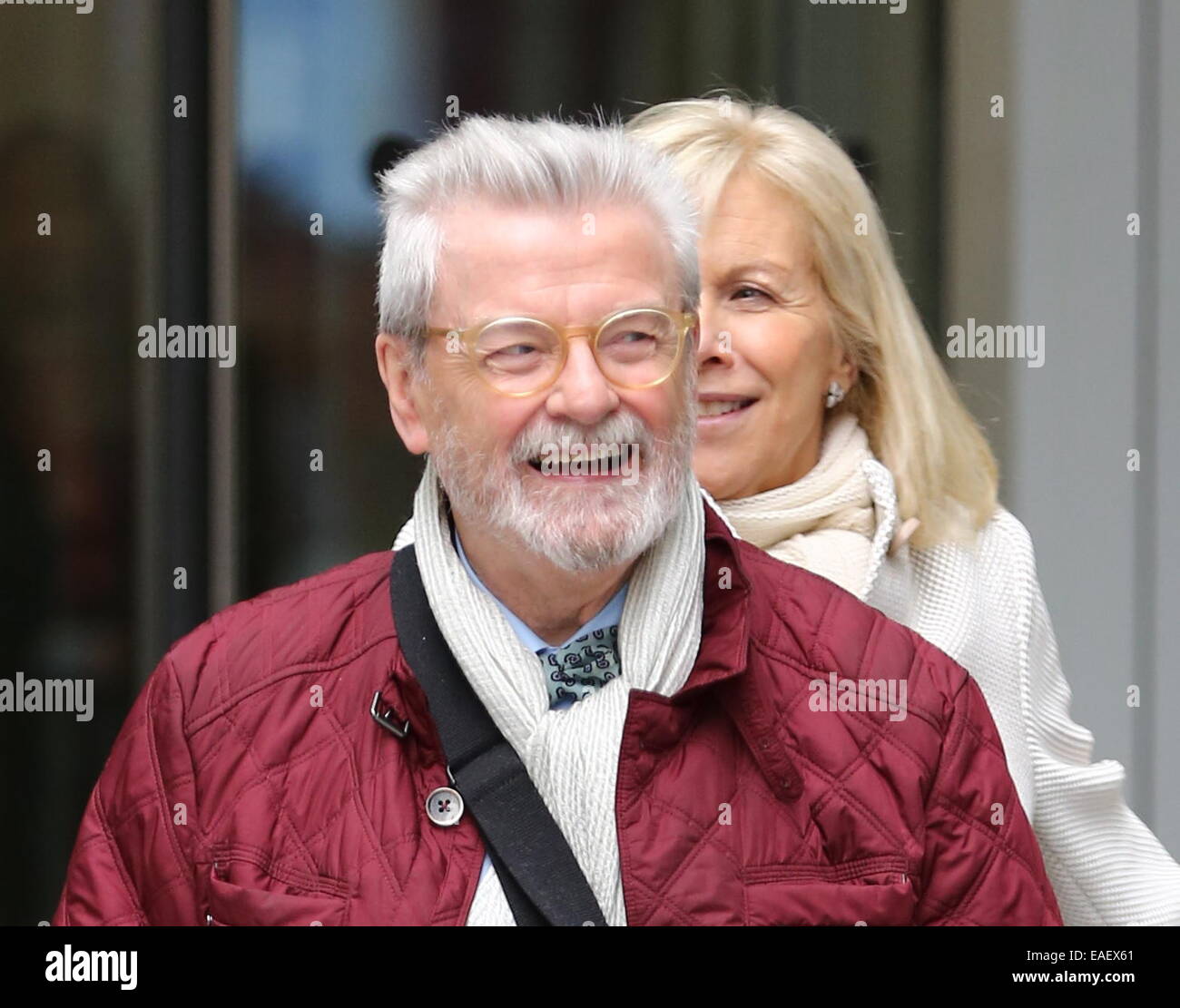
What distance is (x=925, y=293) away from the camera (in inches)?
147

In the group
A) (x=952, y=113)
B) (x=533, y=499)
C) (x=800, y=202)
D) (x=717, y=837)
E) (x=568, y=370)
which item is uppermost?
(x=952, y=113)

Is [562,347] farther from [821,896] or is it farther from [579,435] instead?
[821,896]

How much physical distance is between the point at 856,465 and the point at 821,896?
3.38 feet

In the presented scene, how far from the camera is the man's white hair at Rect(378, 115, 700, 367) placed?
1.98 meters

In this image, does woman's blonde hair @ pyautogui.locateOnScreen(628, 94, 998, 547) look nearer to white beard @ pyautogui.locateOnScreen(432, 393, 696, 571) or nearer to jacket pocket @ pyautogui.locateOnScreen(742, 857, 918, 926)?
white beard @ pyautogui.locateOnScreen(432, 393, 696, 571)

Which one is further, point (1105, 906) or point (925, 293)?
point (925, 293)

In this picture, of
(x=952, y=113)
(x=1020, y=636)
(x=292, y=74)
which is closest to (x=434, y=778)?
(x=1020, y=636)

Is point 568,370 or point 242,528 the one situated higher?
point 568,370

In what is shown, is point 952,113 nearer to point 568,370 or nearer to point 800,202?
point 800,202

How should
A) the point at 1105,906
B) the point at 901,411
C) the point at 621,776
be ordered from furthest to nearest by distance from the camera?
the point at 901,411, the point at 1105,906, the point at 621,776

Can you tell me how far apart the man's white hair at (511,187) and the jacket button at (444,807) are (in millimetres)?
565

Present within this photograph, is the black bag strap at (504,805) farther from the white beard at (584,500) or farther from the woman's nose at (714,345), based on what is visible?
the woman's nose at (714,345)

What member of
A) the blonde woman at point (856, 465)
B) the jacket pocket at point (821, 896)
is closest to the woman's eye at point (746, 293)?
the blonde woman at point (856, 465)

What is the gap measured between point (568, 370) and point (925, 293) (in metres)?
2.00
